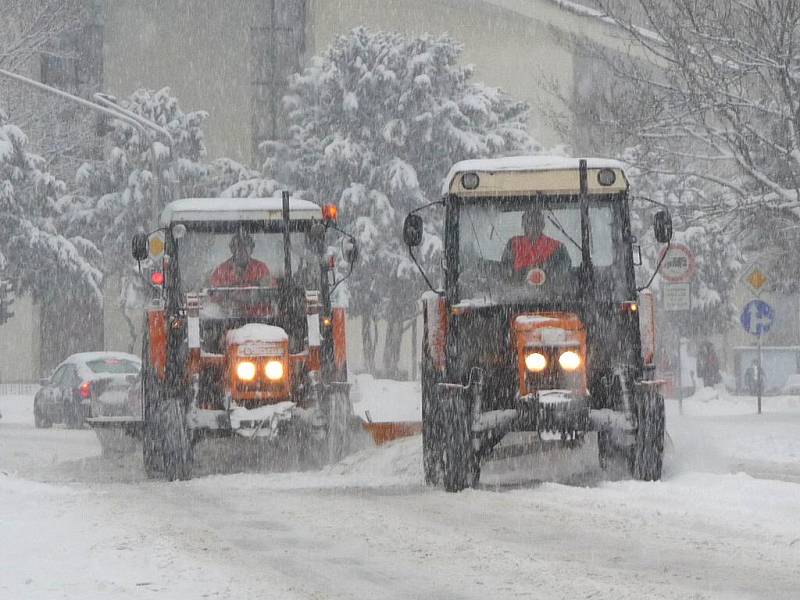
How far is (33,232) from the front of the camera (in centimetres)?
3909

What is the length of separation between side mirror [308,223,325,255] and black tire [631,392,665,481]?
4399 millimetres

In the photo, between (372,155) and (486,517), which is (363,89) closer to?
(372,155)

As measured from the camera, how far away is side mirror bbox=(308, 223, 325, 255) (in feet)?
52.7

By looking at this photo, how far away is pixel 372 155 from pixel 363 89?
1.70 m

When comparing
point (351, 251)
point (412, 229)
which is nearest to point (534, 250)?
point (412, 229)

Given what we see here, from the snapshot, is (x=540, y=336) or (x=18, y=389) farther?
(x=18, y=389)

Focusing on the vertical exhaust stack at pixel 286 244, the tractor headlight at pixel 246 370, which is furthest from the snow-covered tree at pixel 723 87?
the tractor headlight at pixel 246 370

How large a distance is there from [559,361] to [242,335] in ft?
11.8

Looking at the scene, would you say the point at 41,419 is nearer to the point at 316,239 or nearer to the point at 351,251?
the point at 316,239

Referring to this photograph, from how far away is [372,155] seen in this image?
4159cm

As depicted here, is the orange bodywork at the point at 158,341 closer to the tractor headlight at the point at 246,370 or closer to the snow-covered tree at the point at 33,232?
the tractor headlight at the point at 246,370

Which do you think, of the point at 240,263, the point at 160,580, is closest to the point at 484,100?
the point at 240,263

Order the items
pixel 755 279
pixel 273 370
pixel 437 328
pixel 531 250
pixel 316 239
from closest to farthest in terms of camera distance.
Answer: pixel 531 250 < pixel 437 328 < pixel 273 370 < pixel 316 239 < pixel 755 279

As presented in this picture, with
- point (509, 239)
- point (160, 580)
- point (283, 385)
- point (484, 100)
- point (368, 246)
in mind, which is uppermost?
point (484, 100)
